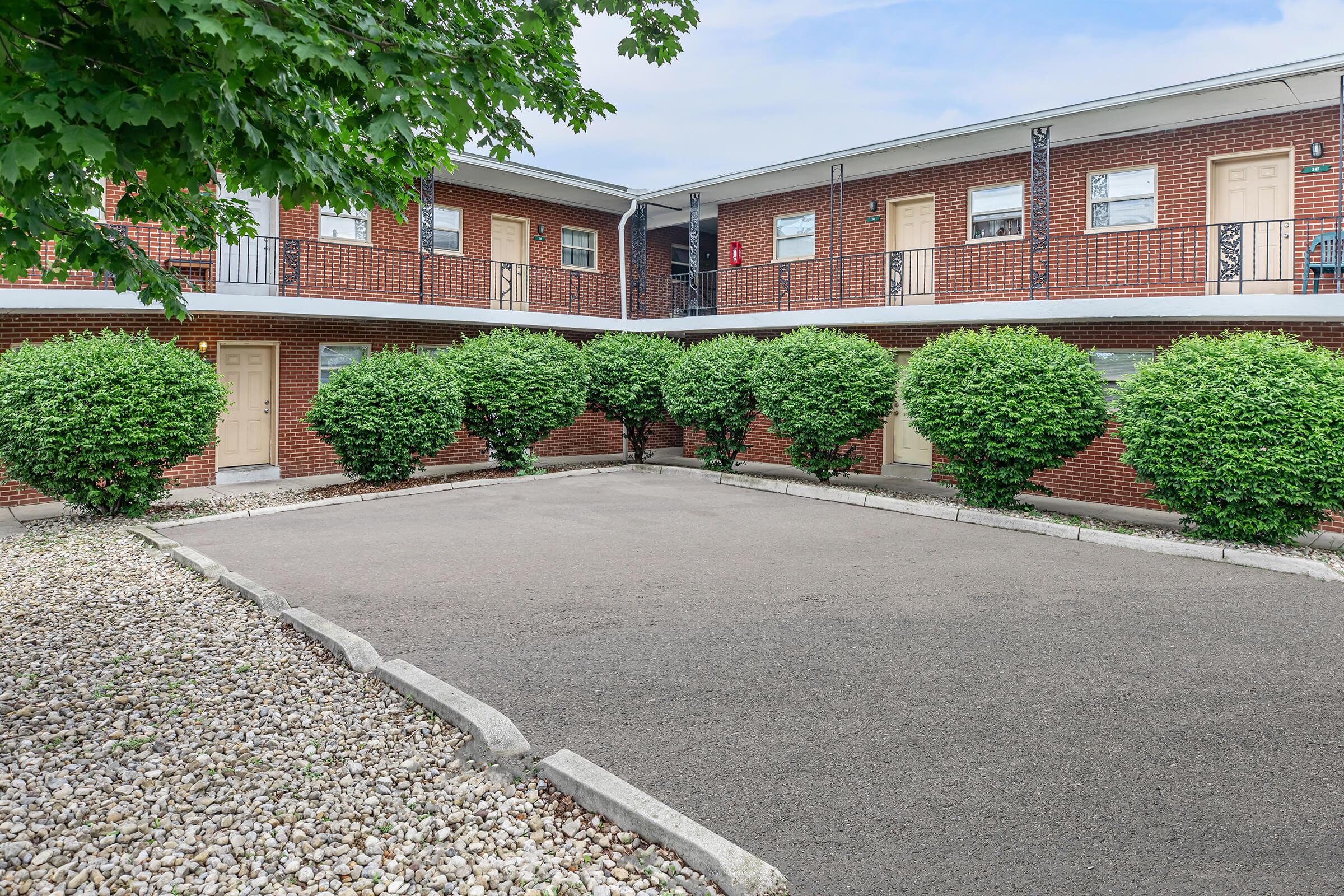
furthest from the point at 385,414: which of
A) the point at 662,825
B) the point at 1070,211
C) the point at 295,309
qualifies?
the point at 1070,211

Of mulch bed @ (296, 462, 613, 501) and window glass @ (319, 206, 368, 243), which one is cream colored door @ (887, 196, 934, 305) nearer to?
mulch bed @ (296, 462, 613, 501)

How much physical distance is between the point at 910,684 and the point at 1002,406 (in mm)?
6199

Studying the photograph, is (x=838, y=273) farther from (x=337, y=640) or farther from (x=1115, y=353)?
(x=337, y=640)

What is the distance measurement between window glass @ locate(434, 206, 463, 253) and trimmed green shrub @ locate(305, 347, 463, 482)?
4.61 metres

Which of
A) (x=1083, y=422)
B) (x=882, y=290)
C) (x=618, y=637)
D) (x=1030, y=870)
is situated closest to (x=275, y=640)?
(x=618, y=637)

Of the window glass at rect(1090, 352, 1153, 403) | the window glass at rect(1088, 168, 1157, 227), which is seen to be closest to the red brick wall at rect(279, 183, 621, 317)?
the window glass at rect(1088, 168, 1157, 227)

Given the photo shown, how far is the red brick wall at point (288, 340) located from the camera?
11852 mm

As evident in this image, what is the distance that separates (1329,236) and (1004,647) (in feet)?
30.5

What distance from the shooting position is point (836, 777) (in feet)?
11.7

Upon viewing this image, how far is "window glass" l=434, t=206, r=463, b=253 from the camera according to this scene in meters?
16.3

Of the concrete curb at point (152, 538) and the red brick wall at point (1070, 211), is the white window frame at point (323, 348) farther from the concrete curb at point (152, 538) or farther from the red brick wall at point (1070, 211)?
the red brick wall at point (1070, 211)

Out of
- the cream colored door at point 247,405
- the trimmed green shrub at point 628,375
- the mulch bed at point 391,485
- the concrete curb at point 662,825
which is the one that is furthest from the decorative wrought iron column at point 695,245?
the concrete curb at point 662,825

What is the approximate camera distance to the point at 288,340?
47.1ft

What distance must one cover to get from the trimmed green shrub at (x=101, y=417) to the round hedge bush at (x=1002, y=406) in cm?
892
